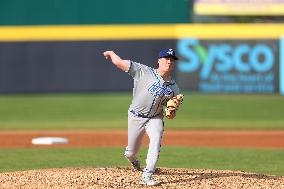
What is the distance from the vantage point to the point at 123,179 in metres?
9.45

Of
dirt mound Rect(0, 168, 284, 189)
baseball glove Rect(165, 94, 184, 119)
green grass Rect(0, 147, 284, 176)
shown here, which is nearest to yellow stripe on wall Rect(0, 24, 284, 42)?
green grass Rect(0, 147, 284, 176)

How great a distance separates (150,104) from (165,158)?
12.8ft

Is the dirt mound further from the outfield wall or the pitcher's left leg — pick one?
the outfield wall

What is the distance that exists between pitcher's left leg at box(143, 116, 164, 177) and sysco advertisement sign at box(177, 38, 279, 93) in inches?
655

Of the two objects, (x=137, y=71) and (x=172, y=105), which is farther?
(x=137, y=71)

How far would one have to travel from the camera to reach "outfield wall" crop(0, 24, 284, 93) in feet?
84.5

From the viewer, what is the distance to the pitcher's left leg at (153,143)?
9.06 m

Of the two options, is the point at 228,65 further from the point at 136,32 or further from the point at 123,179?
the point at 123,179

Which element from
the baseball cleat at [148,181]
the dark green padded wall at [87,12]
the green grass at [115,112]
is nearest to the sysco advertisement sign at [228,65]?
the green grass at [115,112]

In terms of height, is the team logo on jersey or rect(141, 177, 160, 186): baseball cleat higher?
the team logo on jersey

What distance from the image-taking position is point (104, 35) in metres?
26.1

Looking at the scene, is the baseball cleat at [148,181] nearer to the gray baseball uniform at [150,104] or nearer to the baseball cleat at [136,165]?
the gray baseball uniform at [150,104]

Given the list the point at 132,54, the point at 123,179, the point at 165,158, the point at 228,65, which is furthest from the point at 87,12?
the point at 123,179

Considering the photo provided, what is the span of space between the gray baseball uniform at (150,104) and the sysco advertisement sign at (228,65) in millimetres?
16591
